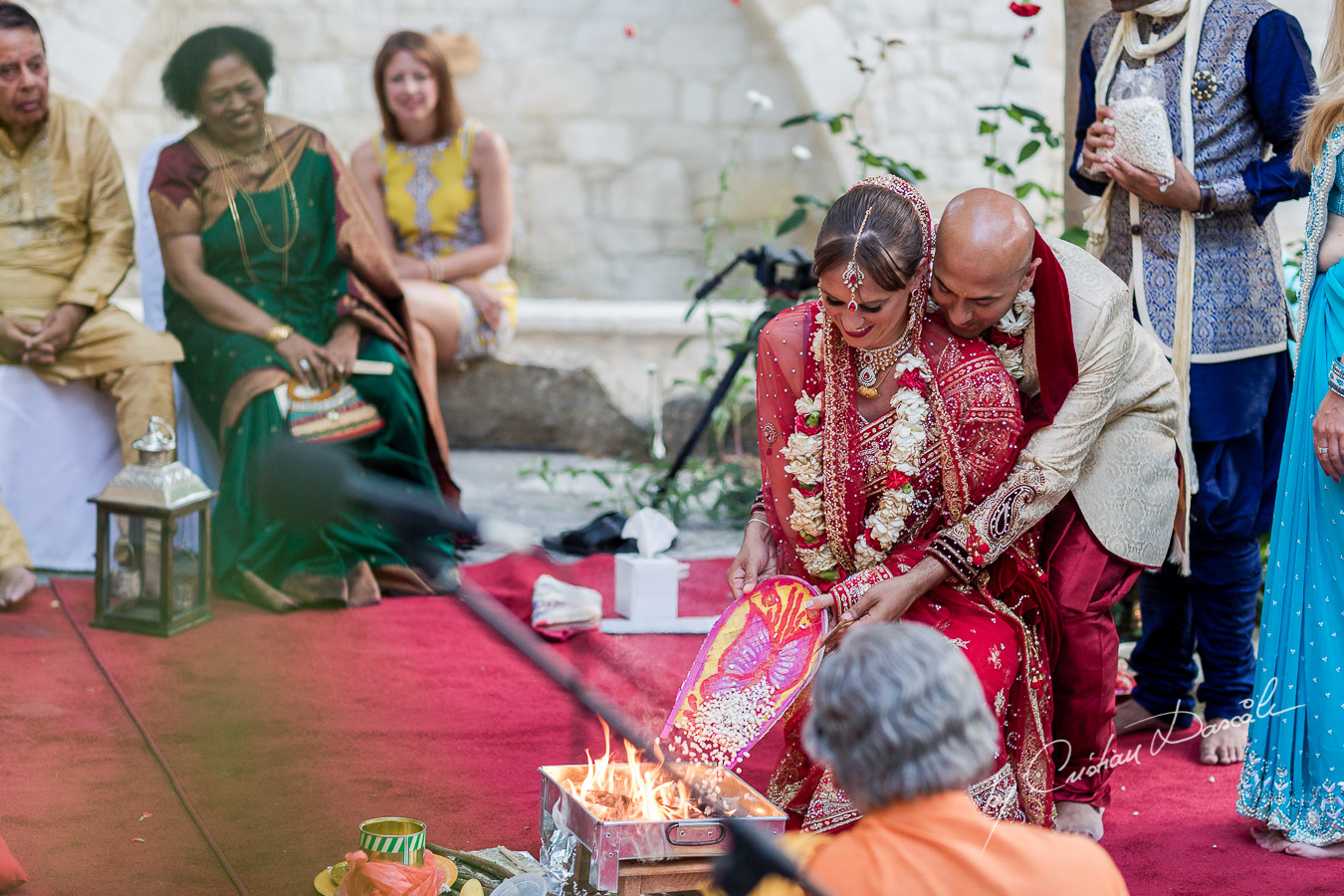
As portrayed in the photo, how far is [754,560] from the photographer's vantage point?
3.15 meters

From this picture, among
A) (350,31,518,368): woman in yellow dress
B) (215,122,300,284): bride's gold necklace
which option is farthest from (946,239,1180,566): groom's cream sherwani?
(350,31,518,368): woman in yellow dress

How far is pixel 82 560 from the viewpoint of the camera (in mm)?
5152

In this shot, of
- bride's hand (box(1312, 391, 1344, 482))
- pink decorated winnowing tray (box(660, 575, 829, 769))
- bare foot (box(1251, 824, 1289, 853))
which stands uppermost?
bride's hand (box(1312, 391, 1344, 482))

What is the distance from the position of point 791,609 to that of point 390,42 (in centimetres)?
439

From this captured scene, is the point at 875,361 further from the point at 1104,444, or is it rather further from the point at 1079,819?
the point at 1079,819

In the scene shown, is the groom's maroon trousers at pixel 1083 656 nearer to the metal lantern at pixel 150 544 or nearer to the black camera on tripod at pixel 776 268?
the black camera on tripod at pixel 776 268

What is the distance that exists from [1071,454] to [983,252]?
1.68ft

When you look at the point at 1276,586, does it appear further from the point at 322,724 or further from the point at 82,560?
the point at 82,560

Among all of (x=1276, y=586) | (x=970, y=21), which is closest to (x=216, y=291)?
(x=1276, y=586)

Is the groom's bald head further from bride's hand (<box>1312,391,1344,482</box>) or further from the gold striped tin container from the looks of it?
the gold striped tin container

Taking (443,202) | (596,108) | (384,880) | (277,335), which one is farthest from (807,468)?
(596,108)

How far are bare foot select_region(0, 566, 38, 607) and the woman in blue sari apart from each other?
3.82 m

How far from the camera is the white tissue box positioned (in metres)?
4.57

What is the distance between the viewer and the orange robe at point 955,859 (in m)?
1.54
